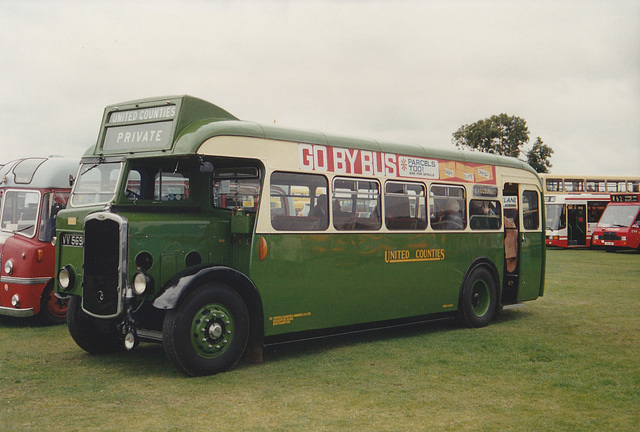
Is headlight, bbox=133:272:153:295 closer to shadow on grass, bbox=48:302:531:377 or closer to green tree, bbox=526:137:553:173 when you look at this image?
shadow on grass, bbox=48:302:531:377

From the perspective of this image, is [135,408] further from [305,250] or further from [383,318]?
[383,318]

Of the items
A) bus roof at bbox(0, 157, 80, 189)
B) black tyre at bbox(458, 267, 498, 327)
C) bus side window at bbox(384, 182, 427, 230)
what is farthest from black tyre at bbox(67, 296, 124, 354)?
black tyre at bbox(458, 267, 498, 327)

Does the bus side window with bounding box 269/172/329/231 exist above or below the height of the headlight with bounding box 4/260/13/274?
above

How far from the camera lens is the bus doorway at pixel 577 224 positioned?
117ft

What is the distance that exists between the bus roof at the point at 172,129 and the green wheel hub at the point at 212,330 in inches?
68.7

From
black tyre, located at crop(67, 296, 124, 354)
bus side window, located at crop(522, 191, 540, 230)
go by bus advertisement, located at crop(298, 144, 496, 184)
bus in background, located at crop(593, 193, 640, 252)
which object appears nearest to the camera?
black tyre, located at crop(67, 296, 124, 354)

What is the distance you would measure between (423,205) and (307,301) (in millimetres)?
2670

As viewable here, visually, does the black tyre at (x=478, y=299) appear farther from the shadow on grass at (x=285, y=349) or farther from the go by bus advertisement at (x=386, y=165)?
the go by bus advertisement at (x=386, y=165)

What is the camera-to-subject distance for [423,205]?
10500 millimetres

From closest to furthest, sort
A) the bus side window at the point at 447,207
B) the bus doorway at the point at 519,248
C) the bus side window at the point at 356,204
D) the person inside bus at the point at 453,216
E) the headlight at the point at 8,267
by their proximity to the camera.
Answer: the bus side window at the point at 356,204 → the bus side window at the point at 447,207 → the person inside bus at the point at 453,216 → the headlight at the point at 8,267 → the bus doorway at the point at 519,248

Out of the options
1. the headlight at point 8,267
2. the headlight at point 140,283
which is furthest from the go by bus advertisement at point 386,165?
the headlight at point 8,267

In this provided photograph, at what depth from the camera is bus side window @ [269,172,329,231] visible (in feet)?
27.7

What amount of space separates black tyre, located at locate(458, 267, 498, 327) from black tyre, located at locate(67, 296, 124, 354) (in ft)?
17.0

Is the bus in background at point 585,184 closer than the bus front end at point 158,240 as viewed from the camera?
No
